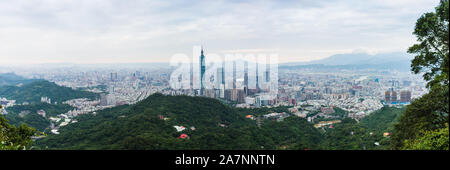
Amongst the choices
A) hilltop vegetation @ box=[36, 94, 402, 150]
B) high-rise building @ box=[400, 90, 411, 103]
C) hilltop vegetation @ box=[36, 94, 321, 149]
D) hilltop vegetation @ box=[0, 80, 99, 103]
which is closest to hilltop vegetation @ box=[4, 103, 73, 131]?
A: hilltop vegetation @ box=[36, 94, 321, 149]

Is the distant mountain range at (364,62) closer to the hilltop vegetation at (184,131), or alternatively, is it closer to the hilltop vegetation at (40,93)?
the hilltop vegetation at (184,131)

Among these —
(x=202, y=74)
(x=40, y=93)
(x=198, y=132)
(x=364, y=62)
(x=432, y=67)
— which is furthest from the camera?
(x=364, y=62)

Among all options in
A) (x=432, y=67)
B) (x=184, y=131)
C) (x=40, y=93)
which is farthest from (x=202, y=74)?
(x=432, y=67)

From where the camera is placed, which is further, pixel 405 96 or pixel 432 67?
pixel 405 96

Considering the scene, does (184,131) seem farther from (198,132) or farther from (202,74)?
(202,74)

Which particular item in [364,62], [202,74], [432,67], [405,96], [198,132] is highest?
[364,62]

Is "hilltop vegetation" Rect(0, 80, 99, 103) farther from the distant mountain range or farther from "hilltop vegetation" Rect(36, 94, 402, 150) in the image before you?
the distant mountain range

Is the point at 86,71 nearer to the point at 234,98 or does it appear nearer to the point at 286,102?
the point at 234,98

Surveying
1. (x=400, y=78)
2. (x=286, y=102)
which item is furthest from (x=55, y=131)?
(x=400, y=78)

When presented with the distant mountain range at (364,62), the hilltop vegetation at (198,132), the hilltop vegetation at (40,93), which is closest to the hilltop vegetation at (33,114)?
the hilltop vegetation at (198,132)
